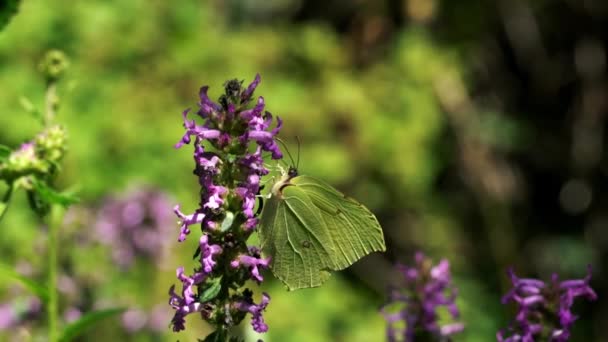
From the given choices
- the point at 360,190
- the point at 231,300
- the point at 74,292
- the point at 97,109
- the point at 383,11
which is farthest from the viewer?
the point at 383,11

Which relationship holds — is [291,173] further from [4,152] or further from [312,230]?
[4,152]

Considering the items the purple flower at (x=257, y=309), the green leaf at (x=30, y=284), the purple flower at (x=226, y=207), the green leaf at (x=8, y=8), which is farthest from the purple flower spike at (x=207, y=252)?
the green leaf at (x=8, y=8)

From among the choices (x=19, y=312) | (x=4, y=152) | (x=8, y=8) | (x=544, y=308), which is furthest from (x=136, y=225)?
(x=544, y=308)

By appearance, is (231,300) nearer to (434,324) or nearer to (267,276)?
(434,324)

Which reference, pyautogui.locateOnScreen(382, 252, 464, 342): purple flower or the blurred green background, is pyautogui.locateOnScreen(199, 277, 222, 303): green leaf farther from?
the blurred green background

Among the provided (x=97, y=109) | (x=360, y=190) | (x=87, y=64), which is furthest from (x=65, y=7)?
(x=360, y=190)
